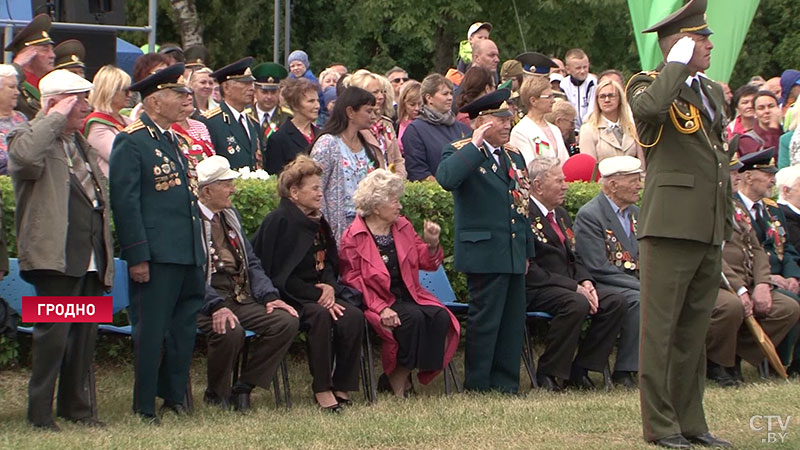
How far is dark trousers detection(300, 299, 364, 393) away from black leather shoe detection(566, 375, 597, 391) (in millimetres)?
1967

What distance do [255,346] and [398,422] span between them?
4.30 ft

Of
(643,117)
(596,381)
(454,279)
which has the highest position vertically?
(643,117)

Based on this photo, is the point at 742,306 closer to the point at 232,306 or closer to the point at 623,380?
the point at 623,380

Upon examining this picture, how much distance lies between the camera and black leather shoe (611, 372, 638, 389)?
35.2ft

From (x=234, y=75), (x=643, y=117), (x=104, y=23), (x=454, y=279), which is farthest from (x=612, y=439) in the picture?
(x=104, y=23)

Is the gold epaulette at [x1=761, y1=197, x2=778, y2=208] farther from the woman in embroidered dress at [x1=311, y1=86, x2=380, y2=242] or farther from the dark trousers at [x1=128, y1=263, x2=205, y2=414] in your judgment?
the dark trousers at [x1=128, y1=263, x2=205, y2=414]

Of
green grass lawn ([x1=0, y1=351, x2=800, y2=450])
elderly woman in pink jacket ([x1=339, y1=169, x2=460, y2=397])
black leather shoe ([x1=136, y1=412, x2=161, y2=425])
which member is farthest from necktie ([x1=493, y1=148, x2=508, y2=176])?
black leather shoe ([x1=136, y1=412, x2=161, y2=425])

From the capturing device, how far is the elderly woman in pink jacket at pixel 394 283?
9742 millimetres

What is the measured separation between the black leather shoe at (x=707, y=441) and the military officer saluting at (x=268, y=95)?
19.0 feet

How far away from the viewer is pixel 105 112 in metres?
9.95

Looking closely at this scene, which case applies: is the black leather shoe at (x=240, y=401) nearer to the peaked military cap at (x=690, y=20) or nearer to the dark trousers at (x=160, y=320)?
the dark trousers at (x=160, y=320)

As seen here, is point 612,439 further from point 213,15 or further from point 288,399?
point 213,15

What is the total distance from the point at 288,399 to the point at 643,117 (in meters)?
3.20

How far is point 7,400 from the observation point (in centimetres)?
911
